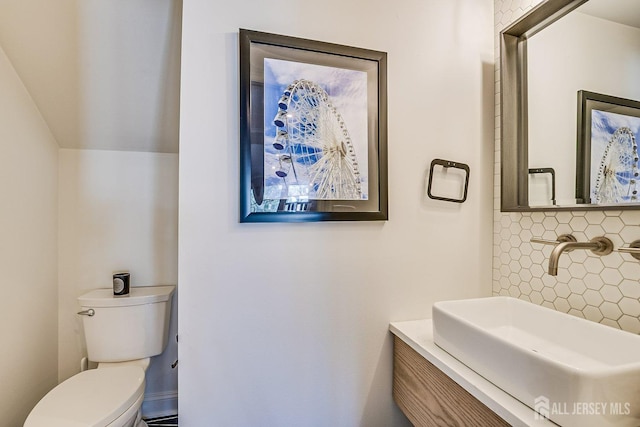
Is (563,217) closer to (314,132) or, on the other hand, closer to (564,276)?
(564,276)

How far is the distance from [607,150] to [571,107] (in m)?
0.20

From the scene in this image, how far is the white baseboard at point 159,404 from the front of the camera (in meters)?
1.75

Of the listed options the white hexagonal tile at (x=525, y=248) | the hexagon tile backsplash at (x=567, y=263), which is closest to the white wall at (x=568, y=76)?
the hexagon tile backsplash at (x=567, y=263)

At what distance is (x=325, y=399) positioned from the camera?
3.60 feet

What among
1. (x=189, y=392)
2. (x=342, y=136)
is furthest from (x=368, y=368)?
(x=342, y=136)

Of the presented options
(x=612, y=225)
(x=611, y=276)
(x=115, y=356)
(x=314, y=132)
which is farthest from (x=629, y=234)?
(x=115, y=356)

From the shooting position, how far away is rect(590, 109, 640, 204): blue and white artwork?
839 mm

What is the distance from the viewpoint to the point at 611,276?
914 mm

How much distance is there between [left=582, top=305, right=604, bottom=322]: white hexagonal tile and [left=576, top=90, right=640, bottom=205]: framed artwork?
0.36 m

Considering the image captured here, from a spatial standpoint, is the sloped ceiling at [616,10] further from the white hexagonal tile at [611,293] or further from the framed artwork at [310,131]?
the white hexagonal tile at [611,293]

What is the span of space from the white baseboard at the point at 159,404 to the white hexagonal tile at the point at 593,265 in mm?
2217

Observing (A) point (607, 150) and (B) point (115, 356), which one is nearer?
(A) point (607, 150)

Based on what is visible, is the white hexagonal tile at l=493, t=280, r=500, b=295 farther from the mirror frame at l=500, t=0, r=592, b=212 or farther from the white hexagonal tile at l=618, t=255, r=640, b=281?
the white hexagonal tile at l=618, t=255, r=640, b=281

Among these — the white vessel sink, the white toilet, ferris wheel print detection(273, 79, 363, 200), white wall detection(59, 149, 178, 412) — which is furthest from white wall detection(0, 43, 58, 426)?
the white vessel sink
